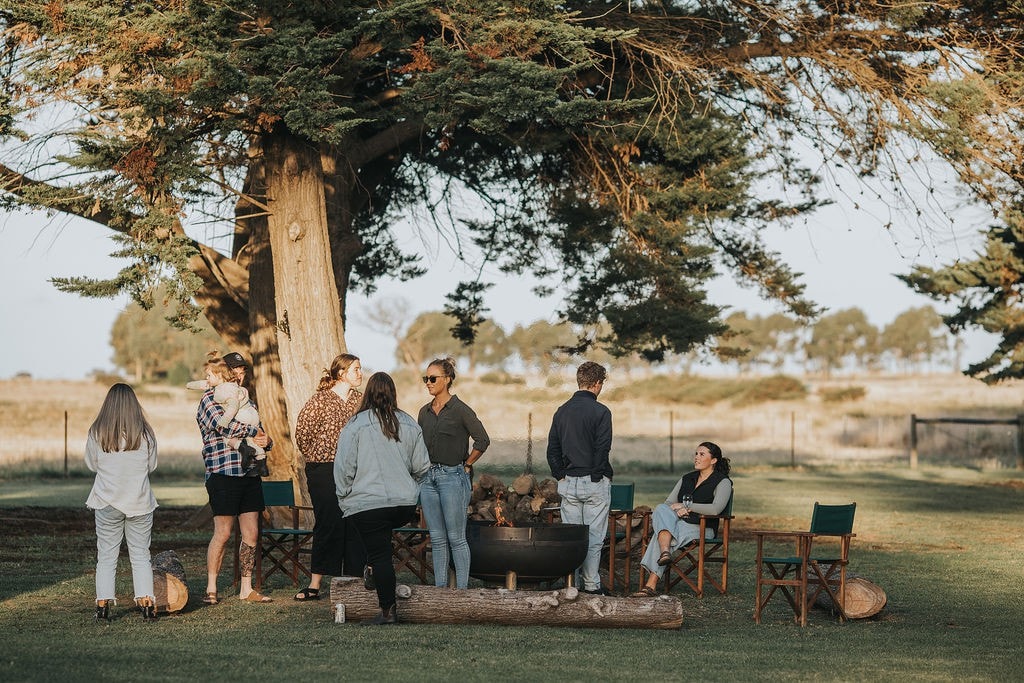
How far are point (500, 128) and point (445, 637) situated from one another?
668 centimetres

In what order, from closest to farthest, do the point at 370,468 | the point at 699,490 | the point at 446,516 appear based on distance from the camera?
the point at 370,468
the point at 446,516
the point at 699,490

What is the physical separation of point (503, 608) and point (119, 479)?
3031 mm

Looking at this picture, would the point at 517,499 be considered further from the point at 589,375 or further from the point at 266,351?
the point at 266,351

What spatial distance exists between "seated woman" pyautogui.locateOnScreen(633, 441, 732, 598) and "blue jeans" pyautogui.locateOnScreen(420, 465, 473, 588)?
179cm

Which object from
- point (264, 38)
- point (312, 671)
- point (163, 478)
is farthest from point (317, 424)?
point (163, 478)

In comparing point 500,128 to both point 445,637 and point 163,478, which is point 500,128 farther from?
point 163,478

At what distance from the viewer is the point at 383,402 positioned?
30.6 feet

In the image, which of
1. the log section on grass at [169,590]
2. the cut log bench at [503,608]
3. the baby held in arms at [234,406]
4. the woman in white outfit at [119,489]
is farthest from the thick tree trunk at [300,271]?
the cut log bench at [503,608]

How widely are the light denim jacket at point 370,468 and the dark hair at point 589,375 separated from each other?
79.5 inches

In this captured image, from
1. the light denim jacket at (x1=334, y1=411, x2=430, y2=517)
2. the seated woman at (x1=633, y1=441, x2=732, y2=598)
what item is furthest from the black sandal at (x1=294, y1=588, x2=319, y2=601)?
the seated woman at (x1=633, y1=441, x2=732, y2=598)

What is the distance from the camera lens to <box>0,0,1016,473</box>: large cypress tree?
13422mm

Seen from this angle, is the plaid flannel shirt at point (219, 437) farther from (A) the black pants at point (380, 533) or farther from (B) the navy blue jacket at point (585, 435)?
(B) the navy blue jacket at point (585, 435)

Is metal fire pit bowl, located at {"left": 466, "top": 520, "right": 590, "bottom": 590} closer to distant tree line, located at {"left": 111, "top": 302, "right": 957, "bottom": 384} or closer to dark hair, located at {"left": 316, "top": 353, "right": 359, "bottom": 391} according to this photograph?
dark hair, located at {"left": 316, "top": 353, "right": 359, "bottom": 391}

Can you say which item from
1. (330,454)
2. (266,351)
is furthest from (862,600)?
(266,351)
